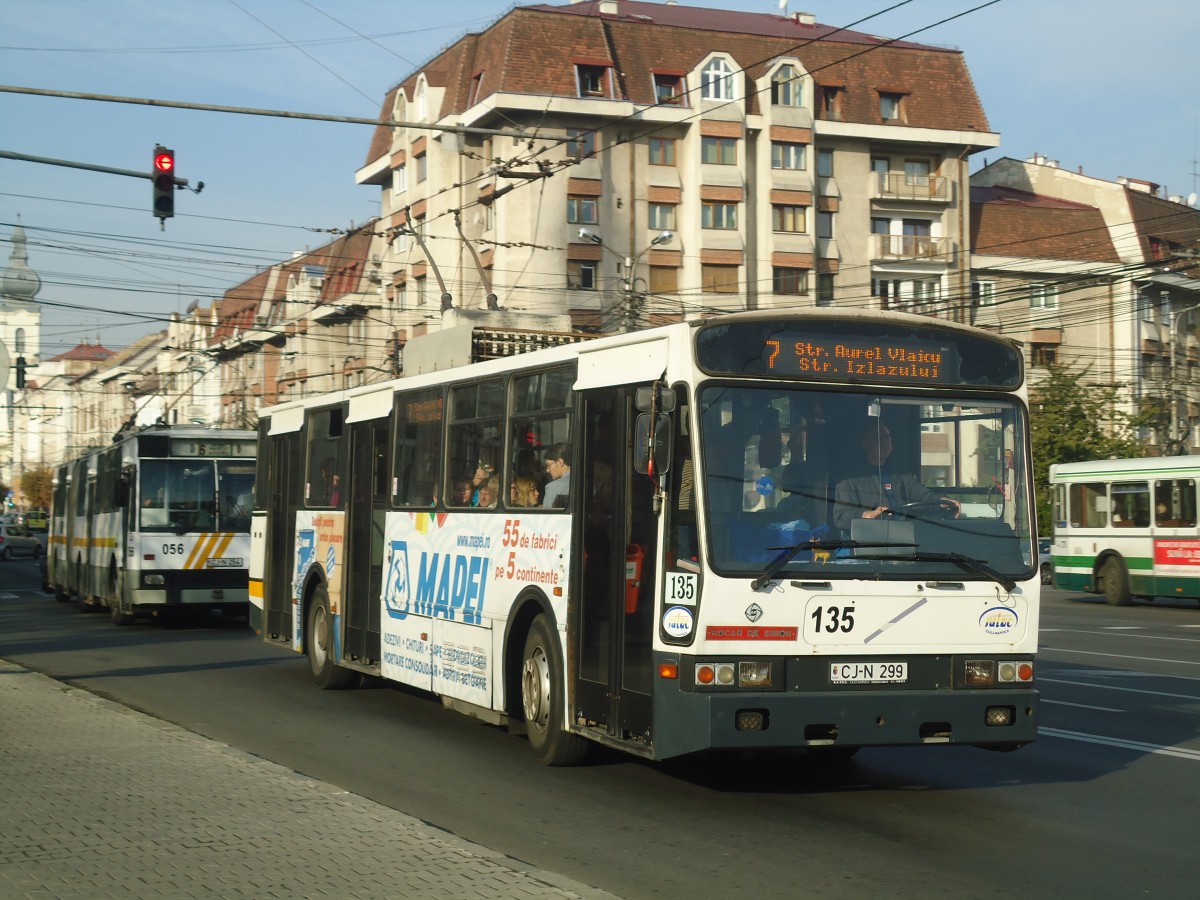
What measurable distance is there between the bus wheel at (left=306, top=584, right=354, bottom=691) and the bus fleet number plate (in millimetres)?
7543

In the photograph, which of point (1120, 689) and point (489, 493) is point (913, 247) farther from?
point (489, 493)

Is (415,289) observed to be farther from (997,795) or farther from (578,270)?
(997,795)

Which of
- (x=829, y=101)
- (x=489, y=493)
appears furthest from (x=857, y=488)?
(x=829, y=101)

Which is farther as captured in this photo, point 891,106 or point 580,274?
point 891,106

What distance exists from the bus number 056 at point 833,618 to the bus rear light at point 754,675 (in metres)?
0.36

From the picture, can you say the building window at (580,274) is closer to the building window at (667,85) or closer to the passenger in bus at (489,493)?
the building window at (667,85)

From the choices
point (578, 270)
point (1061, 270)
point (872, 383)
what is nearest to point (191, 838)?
point (872, 383)

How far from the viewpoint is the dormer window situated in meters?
58.3

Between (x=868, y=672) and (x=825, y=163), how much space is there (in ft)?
185

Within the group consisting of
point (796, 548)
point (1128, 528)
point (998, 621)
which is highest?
Answer: point (1128, 528)

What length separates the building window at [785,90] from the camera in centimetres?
6112

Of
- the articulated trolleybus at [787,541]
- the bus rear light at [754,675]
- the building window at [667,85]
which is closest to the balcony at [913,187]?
the building window at [667,85]

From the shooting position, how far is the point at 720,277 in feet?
194

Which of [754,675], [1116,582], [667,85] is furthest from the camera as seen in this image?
[667,85]
